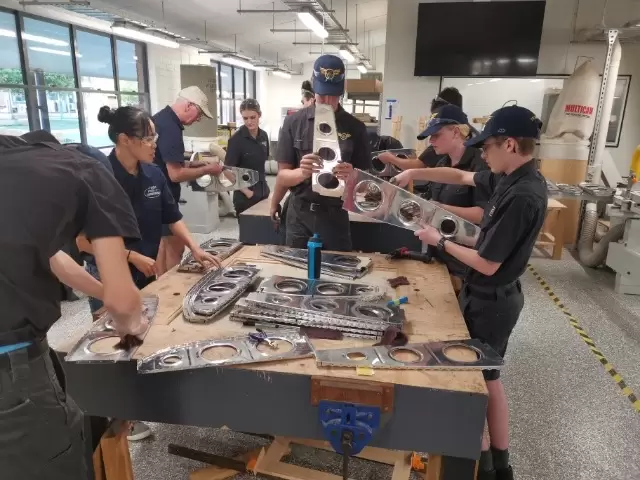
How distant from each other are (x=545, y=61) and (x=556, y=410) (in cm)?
418

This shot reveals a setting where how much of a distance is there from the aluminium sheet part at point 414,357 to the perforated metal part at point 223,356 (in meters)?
0.08

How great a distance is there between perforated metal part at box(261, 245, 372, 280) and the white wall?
12.4 feet

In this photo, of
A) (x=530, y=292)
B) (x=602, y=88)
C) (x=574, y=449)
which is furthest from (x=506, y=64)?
(x=574, y=449)

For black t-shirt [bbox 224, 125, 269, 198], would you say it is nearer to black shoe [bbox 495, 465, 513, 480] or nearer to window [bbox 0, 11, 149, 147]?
window [bbox 0, 11, 149, 147]

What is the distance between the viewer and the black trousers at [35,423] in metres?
0.91

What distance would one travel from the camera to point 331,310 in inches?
54.8

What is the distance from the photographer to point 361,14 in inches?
342

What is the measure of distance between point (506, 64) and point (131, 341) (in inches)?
193

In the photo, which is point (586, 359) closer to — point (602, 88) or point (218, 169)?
point (218, 169)

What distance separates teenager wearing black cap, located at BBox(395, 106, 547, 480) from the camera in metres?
1.46

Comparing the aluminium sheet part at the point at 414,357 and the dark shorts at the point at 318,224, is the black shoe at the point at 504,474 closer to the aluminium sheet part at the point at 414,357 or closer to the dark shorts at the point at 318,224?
the aluminium sheet part at the point at 414,357

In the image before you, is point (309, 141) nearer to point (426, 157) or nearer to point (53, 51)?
point (426, 157)

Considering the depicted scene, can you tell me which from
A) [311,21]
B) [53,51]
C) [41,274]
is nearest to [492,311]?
[41,274]

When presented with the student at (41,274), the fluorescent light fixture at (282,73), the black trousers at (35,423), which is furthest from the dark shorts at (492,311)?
the fluorescent light fixture at (282,73)
